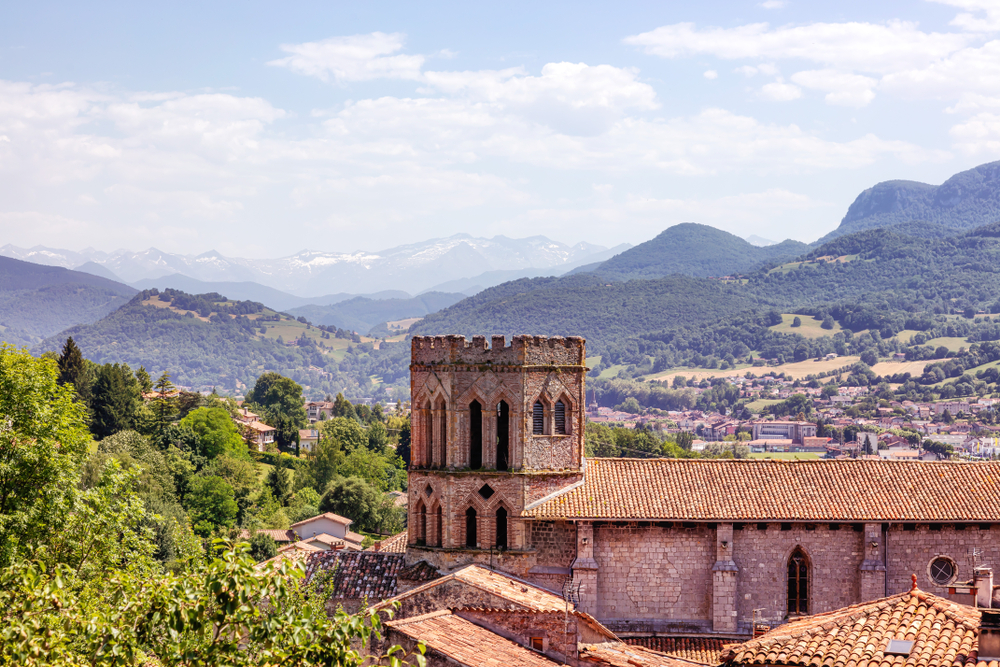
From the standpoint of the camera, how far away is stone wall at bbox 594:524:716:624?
3388 cm

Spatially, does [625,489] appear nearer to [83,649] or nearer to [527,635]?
[527,635]

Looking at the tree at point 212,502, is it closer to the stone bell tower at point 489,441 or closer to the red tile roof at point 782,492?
the stone bell tower at point 489,441

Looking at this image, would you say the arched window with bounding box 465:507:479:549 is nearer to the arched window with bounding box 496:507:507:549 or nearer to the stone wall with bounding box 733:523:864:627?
the arched window with bounding box 496:507:507:549

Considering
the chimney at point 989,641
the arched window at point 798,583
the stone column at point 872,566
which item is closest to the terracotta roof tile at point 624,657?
the arched window at point 798,583

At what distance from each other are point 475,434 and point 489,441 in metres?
0.88

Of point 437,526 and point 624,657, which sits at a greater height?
point 437,526

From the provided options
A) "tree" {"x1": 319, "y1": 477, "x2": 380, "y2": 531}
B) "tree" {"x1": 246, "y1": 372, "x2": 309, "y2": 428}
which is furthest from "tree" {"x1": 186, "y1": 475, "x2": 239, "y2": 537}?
"tree" {"x1": 246, "y1": 372, "x2": 309, "y2": 428}

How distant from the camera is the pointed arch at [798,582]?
33.6 metres

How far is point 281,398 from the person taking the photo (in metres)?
155

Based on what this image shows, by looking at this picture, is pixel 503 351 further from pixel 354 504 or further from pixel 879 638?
pixel 354 504

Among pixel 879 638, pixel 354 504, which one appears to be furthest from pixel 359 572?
pixel 354 504

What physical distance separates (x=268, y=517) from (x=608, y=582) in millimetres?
59141

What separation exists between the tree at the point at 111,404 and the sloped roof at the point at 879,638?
78.0 meters

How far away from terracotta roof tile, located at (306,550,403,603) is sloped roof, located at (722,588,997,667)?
14.3m
